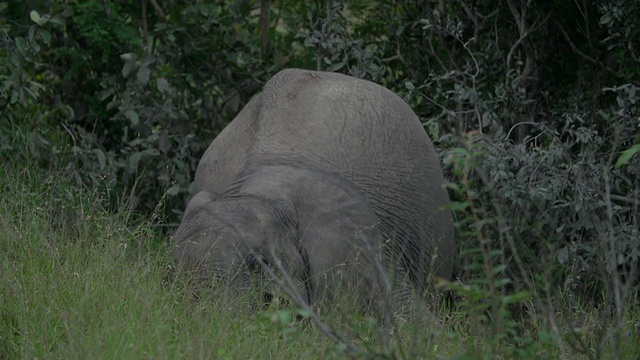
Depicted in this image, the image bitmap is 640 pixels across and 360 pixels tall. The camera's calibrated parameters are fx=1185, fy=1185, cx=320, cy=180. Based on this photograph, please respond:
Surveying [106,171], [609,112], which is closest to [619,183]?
[609,112]

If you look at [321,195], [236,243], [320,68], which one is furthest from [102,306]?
[320,68]

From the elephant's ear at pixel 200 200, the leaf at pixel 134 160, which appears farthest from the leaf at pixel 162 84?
the elephant's ear at pixel 200 200

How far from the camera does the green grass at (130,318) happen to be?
4457 millimetres

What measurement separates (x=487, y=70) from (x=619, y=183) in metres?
1.51

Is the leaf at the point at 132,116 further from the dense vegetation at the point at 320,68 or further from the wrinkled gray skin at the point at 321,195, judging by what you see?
the wrinkled gray skin at the point at 321,195

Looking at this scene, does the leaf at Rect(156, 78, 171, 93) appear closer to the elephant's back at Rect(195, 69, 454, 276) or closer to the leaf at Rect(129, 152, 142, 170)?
the leaf at Rect(129, 152, 142, 170)

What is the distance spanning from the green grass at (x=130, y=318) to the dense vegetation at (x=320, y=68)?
Result: 1.1 inches

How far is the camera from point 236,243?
5.49 metres

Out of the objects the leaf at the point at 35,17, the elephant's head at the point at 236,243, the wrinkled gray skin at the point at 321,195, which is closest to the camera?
the elephant's head at the point at 236,243

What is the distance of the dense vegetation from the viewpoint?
19.5ft

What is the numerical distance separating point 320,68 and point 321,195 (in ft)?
8.14

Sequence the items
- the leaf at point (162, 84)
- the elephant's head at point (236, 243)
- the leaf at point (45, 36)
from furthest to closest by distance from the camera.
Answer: the leaf at point (162, 84) → the leaf at point (45, 36) → the elephant's head at point (236, 243)

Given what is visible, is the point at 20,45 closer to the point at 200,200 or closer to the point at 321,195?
the point at 200,200

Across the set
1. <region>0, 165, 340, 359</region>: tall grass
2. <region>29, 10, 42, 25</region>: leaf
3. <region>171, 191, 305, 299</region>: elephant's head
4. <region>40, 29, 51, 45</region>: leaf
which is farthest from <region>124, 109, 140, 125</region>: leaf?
<region>171, 191, 305, 299</region>: elephant's head
